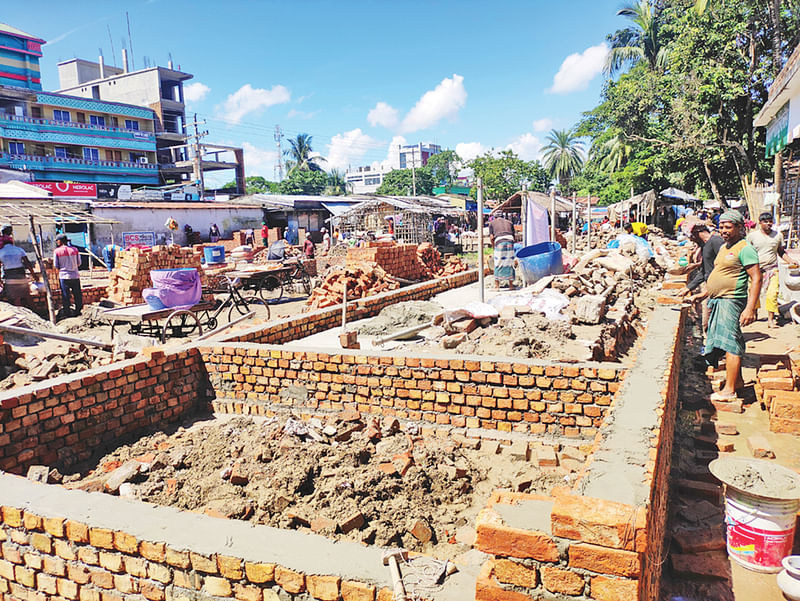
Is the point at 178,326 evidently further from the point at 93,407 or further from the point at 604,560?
the point at 604,560

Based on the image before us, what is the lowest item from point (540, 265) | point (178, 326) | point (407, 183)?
point (178, 326)

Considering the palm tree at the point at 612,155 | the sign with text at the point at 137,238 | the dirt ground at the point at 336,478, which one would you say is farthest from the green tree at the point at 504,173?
the dirt ground at the point at 336,478

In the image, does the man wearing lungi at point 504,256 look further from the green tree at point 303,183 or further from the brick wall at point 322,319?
the green tree at point 303,183

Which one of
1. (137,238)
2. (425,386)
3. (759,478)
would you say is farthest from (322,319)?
(137,238)

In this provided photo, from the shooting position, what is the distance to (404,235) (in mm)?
21891

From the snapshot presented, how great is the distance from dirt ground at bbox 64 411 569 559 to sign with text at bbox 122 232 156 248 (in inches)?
817

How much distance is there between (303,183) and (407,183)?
1467cm

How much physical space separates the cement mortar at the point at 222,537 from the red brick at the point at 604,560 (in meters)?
0.42

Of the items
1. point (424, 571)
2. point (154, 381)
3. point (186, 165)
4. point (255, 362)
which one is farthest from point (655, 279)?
point (186, 165)

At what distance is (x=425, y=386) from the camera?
15.4ft

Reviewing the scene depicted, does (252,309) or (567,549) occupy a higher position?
(567,549)

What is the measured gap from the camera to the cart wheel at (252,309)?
1045cm

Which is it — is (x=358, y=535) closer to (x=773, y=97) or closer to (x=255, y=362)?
(x=255, y=362)

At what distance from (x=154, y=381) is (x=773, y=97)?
423 inches
